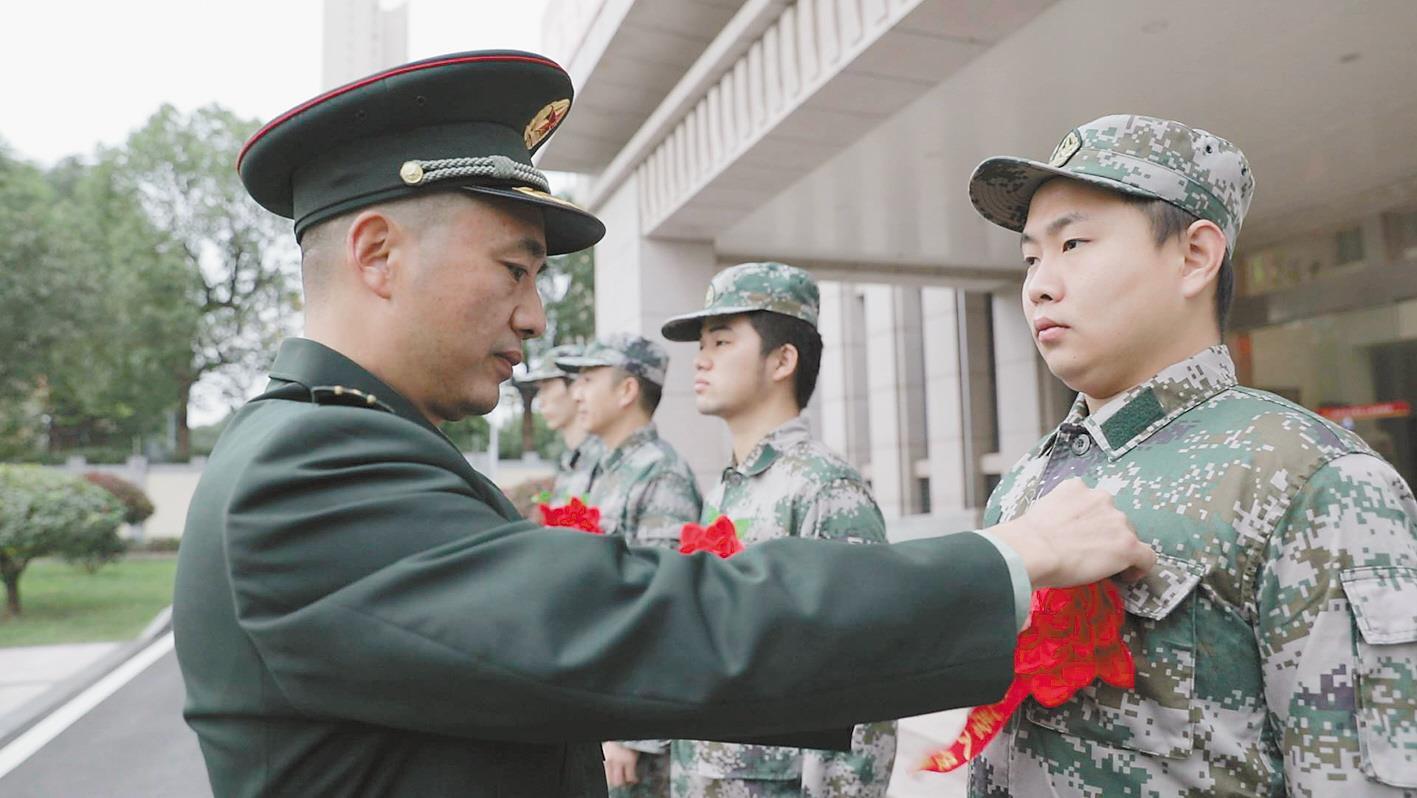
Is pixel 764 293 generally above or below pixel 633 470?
above

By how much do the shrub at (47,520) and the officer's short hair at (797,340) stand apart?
12161 millimetres

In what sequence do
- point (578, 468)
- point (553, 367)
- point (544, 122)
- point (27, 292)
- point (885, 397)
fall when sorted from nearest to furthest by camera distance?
point (544, 122)
point (578, 468)
point (553, 367)
point (27, 292)
point (885, 397)

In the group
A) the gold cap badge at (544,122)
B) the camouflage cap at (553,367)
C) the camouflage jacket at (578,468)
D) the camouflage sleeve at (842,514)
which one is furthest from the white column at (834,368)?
the gold cap badge at (544,122)

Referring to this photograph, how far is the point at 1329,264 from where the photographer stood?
10.6 metres

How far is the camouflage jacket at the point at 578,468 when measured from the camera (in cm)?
579

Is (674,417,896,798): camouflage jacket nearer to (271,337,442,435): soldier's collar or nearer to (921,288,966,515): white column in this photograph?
(271,337,442,435): soldier's collar

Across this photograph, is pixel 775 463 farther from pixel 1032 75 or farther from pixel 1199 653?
pixel 1032 75

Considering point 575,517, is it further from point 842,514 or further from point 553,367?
point 553,367

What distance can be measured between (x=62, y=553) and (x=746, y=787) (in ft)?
43.0

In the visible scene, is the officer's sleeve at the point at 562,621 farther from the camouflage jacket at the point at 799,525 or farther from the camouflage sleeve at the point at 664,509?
the camouflage sleeve at the point at 664,509

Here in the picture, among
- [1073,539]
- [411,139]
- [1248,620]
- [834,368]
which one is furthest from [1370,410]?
[411,139]

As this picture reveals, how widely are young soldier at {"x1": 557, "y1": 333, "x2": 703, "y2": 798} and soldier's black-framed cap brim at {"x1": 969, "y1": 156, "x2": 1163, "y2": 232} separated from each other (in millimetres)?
2458

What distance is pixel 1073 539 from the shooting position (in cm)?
121

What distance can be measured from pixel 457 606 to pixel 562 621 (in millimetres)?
124
